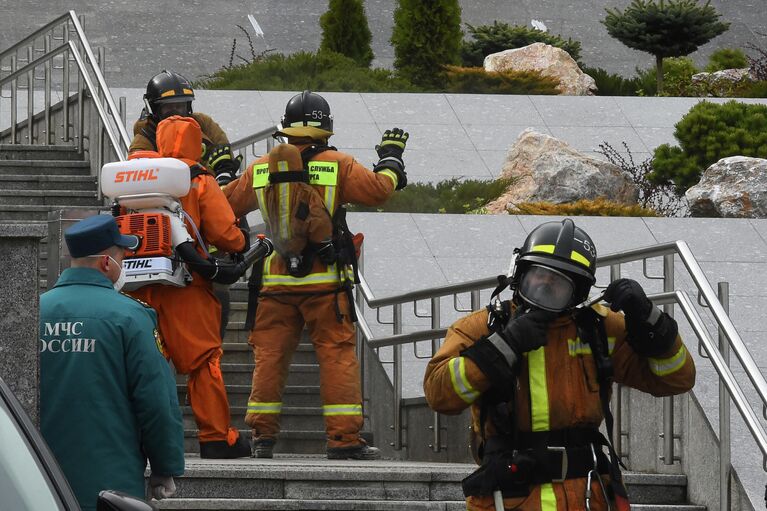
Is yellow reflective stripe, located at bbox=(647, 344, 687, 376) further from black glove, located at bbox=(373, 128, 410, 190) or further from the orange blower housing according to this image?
black glove, located at bbox=(373, 128, 410, 190)

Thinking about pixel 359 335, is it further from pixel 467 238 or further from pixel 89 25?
pixel 89 25

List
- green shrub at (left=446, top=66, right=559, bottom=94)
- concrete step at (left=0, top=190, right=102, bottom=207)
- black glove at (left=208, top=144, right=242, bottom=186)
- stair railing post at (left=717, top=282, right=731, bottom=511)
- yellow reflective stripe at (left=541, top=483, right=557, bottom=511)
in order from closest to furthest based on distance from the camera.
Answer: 1. yellow reflective stripe at (left=541, top=483, right=557, bottom=511)
2. stair railing post at (left=717, top=282, right=731, bottom=511)
3. black glove at (left=208, top=144, right=242, bottom=186)
4. concrete step at (left=0, top=190, right=102, bottom=207)
5. green shrub at (left=446, top=66, right=559, bottom=94)

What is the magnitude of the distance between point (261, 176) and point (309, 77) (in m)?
10.6

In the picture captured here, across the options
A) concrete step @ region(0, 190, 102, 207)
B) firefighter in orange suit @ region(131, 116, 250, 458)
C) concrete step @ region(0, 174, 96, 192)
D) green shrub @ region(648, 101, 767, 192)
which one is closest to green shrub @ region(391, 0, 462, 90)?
green shrub @ region(648, 101, 767, 192)

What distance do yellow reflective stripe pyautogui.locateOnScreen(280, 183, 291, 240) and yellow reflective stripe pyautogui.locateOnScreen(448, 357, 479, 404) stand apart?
3632 millimetres

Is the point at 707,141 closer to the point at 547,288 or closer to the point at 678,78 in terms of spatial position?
the point at 678,78

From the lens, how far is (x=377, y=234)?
13250mm

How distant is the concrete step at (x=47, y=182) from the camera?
13.9m

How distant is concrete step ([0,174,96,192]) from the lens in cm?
1386

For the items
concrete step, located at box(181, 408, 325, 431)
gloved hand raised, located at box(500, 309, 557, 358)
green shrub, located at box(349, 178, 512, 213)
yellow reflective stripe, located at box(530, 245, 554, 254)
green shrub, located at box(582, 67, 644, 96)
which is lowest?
concrete step, located at box(181, 408, 325, 431)

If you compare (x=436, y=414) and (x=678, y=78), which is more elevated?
(x=678, y=78)

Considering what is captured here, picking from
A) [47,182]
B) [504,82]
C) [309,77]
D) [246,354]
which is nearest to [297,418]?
[246,354]

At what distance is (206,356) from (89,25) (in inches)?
744

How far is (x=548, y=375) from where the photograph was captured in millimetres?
5832
